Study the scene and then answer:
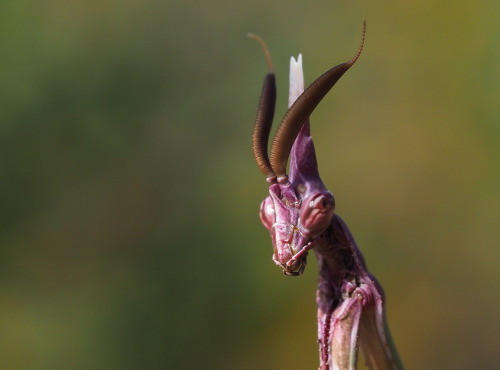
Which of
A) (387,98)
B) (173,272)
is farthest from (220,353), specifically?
(387,98)

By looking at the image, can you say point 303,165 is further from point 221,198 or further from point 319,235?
point 221,198

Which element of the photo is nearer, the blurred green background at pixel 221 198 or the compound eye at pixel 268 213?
the compound eye at pixel 268 213

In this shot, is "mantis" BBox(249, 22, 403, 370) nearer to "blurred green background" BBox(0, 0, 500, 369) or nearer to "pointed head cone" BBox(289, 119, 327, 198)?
"pointed head cone" BBox(289, 119, 327, 198)

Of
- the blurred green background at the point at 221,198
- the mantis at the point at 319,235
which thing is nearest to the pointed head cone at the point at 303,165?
the mantis at the point at 319,235

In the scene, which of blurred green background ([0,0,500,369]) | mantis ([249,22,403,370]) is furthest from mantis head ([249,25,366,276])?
blurred green background ([0,0,500,369])

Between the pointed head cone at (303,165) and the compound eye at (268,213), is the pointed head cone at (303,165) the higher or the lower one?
the higher one

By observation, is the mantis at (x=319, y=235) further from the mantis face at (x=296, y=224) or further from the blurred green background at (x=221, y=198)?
the blurred green background at (x=221, y=198)
